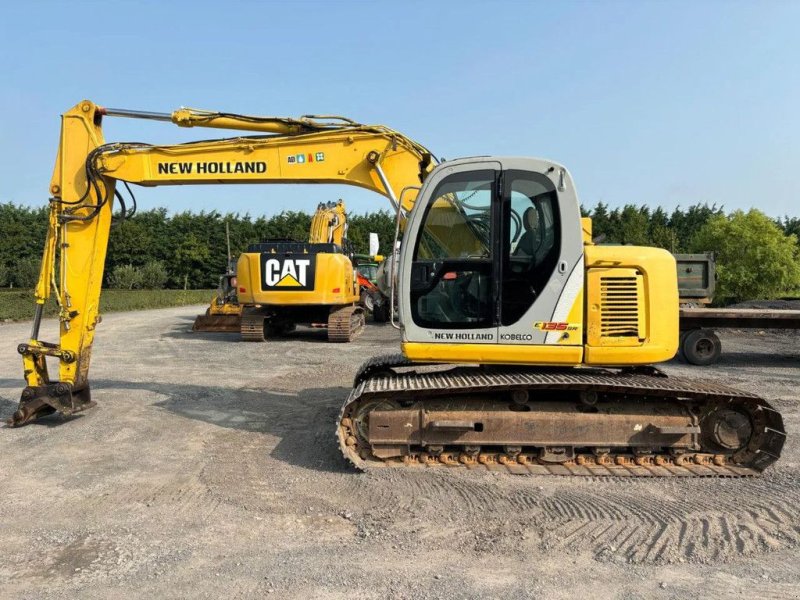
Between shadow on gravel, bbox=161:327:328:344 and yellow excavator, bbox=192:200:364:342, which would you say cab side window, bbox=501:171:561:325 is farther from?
shadow on gravel, bbox=161:327:328:344

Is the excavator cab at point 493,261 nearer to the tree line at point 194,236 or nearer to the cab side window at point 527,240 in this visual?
the cab side window at point 527,240

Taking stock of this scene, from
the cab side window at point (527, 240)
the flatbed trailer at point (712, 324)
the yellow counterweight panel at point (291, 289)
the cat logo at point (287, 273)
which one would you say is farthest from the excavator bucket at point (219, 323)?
the cab side window at point (527, 240)

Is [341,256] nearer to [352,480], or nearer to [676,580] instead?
[352,480]

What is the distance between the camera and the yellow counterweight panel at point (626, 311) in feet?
16.3

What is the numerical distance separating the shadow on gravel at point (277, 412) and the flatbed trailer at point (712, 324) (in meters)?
7.01

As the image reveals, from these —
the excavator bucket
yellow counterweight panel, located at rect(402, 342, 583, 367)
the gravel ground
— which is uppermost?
yellow counterweight panel, located at rect(402, 342, 583, 367)

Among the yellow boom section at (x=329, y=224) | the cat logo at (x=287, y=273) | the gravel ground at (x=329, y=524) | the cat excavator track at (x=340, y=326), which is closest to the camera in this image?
the gravel ground at (x=329, y=524)

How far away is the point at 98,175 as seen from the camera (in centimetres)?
637

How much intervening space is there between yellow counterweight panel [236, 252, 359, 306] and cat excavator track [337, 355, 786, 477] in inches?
338

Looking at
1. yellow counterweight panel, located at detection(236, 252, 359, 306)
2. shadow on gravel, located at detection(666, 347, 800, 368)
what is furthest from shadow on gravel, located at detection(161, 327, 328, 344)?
shadow on gravel, located at detection(666, 347, 800, 368)

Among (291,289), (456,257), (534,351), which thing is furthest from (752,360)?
(291,289)

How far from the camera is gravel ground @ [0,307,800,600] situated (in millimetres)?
3259

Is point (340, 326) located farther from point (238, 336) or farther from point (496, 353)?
point (496, 353)

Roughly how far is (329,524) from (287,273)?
986 cm
